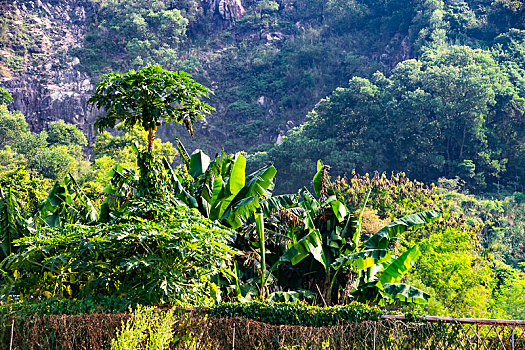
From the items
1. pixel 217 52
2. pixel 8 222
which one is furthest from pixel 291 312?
pixel 217 52

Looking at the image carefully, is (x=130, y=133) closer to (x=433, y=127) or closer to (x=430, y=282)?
(x=433, y=127)

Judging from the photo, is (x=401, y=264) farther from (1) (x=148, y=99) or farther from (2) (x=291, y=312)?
(1) (x=148, y=99)

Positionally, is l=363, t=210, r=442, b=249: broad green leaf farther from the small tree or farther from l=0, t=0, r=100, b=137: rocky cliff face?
l=0, t=0, r=100, b=137: rocky cliff face

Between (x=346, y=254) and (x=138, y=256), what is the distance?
4774 mm

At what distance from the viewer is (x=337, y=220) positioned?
12.8 metres

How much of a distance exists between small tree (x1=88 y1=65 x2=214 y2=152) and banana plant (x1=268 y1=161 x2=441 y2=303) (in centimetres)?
332

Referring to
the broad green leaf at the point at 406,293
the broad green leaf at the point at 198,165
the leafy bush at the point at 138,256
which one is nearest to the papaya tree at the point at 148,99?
the leafy bush at the point at 138,256

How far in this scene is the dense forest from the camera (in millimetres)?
19875

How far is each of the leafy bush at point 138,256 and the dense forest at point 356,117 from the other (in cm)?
56

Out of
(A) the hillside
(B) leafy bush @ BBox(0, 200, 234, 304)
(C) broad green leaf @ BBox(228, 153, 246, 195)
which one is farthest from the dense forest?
(C) broad green leaf @ BBox(228, 153, 246, 195)

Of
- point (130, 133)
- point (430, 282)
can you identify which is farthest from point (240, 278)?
point (130, 133)

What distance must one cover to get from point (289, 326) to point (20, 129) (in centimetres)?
3844

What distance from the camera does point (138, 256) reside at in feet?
32.4

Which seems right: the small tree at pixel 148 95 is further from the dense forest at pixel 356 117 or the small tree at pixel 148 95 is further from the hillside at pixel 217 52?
the hillside at pixel 217 52
